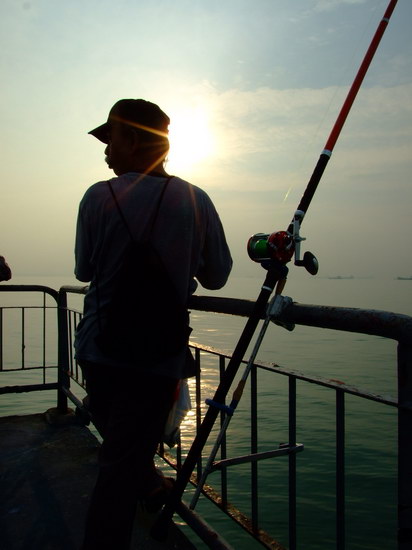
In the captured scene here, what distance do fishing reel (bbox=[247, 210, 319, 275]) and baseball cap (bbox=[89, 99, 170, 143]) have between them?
619 mm

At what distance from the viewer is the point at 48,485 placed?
304cm

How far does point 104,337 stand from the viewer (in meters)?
1.80

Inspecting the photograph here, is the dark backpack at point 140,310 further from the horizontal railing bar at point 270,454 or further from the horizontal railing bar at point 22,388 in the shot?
the horizontal railing bar at point 22,388

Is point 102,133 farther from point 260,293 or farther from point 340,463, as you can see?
point 340,463

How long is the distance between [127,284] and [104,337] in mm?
218

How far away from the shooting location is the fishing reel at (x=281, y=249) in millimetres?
1837

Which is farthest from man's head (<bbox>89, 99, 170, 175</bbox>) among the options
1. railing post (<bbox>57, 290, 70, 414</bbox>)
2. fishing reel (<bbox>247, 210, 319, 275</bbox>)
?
railing post (<bbox>57, 290, 70, 414</bbox>)

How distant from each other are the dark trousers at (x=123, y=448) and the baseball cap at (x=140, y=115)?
0.98 meters

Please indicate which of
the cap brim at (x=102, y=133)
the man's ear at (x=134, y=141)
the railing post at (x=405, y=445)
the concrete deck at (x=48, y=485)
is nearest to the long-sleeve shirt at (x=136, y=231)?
the man's ear at (x=134, y=141)

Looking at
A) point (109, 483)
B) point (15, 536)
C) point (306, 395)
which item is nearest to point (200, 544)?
point (15, 536)

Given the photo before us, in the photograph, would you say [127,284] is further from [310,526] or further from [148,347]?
[310,526]

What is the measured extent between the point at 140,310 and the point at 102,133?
2.76ft

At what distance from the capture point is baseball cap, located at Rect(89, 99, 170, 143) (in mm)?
1980

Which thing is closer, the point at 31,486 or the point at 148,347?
the point at 148,347
